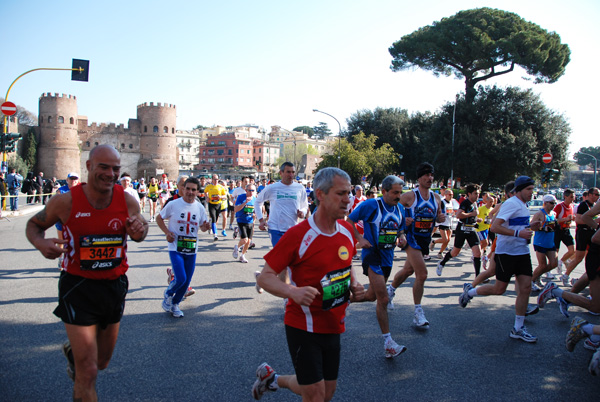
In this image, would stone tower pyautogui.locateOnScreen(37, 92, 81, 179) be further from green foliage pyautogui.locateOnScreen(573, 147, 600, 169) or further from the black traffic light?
green foliage pyautogui.locateOnScreen(573, 147, 600, 169)

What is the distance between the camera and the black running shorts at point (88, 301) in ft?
9.63

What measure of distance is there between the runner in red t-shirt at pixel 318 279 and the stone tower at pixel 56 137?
72.9 metres

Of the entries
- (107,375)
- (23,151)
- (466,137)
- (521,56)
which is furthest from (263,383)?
(23,151)

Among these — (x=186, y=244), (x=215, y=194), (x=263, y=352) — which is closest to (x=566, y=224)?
(x=263, y=352)

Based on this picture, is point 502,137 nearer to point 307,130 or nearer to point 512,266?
point 512,266

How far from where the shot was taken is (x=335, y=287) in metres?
2.82


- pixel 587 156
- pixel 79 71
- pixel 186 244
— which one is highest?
pixel 587 156

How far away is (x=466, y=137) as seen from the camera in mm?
35875

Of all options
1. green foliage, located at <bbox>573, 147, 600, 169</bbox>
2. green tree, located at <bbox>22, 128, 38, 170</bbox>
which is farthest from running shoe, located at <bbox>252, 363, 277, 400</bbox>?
green foliage, located at <bbox>573, 147, 600, 169</bbox>

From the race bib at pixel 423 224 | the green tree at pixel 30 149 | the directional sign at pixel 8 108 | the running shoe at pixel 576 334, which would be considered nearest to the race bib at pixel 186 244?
the race bib at pixel 423 224

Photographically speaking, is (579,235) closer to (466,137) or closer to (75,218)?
(75,218)

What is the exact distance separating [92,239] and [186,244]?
277cm

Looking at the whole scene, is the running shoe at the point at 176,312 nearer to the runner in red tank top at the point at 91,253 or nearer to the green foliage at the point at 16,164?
the runner in red tank top at the point at 91,253

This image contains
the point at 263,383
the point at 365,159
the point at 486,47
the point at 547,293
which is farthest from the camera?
the point at 365,159
